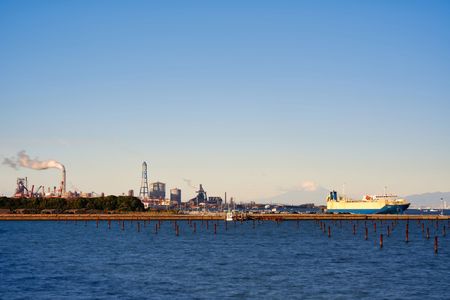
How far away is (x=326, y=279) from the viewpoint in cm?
6694

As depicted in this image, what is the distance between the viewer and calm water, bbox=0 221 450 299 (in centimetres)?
5884

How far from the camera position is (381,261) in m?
85.6

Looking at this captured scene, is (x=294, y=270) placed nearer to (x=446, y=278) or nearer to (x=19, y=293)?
(x=446, y=278)

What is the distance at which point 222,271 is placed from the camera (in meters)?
73.4

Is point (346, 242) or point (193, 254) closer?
point (193, 254)

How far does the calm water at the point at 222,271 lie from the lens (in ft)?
193

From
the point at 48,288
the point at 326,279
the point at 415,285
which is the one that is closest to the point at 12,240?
the point at 48,288

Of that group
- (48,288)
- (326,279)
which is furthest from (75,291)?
(326,279)

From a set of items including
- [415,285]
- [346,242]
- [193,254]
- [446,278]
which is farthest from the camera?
[346,242]

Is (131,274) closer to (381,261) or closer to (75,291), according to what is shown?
(75,291)

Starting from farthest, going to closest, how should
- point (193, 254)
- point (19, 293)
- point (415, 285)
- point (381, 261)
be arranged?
point (193, 254)
point (381, 261)
point (415, 285)
point (19, 293)

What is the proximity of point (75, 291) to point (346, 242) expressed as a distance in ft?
238

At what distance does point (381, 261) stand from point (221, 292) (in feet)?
114

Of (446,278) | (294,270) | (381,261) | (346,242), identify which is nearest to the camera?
(446,278)
